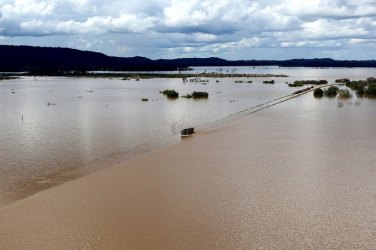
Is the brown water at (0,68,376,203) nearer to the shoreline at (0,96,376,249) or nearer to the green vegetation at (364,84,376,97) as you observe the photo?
the shoreline at (0,96,376,249)

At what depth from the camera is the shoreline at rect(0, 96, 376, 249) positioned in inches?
481

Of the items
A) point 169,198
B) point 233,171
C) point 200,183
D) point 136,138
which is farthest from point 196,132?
point 169,198

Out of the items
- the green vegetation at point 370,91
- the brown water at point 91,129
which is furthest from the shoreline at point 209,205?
the green vegetation at point 370,91

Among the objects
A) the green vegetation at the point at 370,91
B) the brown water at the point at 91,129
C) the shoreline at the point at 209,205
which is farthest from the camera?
the green vegetation at the point at 370,91

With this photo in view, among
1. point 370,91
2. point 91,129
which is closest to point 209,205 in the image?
point 91,129

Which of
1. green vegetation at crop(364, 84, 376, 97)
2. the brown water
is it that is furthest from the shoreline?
green vegetation at crop(364, 84, 376, 97)

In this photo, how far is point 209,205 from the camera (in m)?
14.7

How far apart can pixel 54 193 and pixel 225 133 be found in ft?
47.9

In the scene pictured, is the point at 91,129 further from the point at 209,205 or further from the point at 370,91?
the point at 370,91

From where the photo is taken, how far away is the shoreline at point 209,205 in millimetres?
12227

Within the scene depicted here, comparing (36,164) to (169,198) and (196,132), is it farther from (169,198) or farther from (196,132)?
(196,132)

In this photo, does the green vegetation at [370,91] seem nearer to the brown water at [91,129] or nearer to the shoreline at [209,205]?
the brown water at [91,129]

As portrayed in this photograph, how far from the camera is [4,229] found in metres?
13.0

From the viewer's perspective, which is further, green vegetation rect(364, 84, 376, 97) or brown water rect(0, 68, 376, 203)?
green vegetation rect(364, 84, 376, 97)
